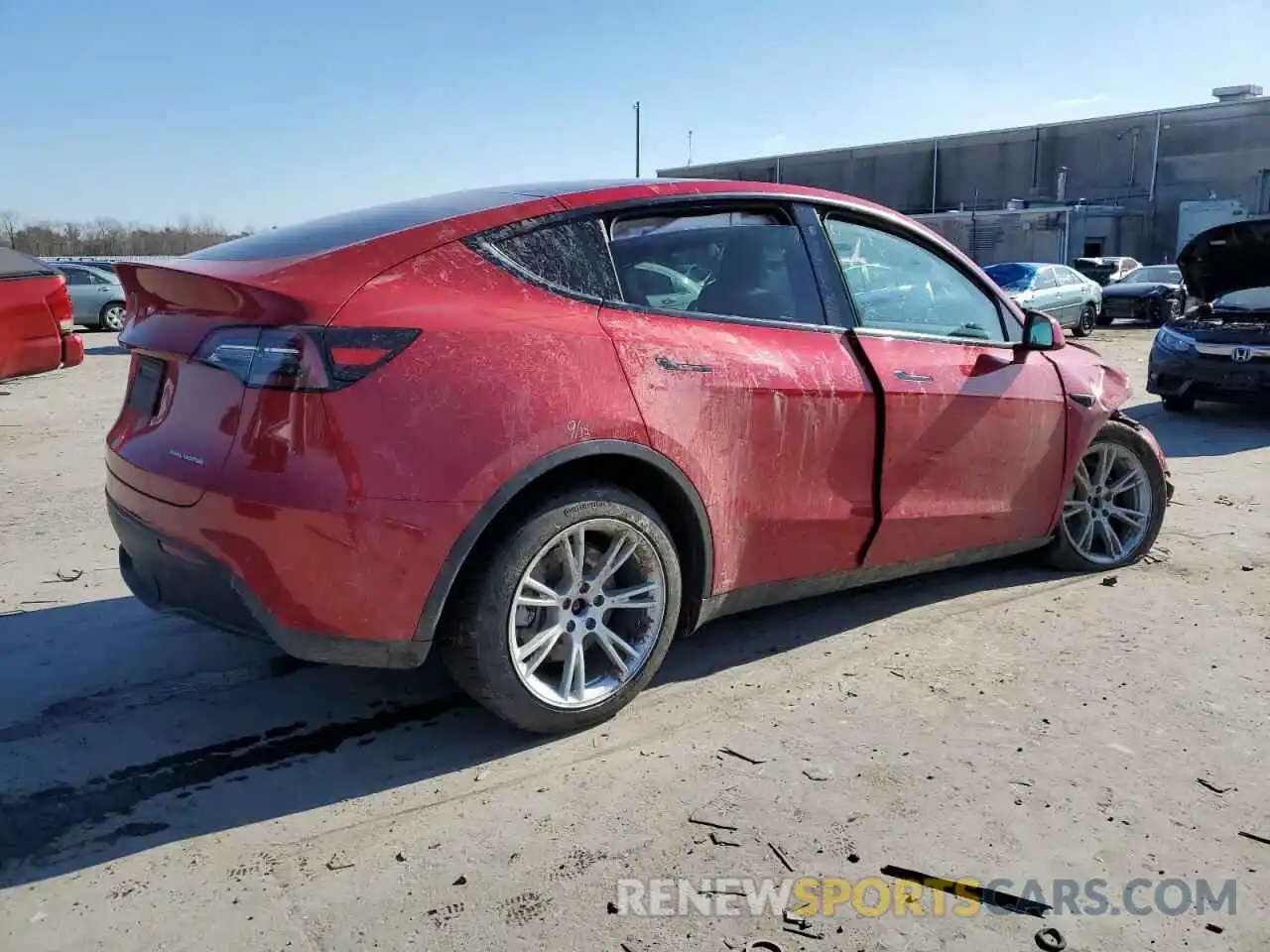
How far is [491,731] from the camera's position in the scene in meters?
3.26

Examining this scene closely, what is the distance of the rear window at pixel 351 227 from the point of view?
304 cm

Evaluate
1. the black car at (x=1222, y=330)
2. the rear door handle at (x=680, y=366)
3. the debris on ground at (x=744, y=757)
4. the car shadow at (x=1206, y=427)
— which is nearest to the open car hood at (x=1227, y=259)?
the black car at (x=1222, y=330)

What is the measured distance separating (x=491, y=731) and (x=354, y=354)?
1.30m

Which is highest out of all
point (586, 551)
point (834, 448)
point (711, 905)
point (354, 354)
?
point (354, 354)

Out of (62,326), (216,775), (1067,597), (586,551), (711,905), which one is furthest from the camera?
(62,326)

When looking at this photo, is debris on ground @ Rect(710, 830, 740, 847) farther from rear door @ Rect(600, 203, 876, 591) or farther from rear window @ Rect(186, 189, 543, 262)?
rear window @ Rect(186, 189, 543, 262)

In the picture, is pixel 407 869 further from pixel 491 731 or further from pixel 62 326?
pixel 62 326

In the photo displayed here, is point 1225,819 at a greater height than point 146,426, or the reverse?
point 146,426

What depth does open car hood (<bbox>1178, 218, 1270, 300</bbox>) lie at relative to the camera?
9438 mm

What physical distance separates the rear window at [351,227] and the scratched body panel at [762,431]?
2.03ft

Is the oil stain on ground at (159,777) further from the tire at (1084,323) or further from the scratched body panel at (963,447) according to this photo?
the tire at (1084,323)

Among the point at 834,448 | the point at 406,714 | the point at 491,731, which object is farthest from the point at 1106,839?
the point at 406,714

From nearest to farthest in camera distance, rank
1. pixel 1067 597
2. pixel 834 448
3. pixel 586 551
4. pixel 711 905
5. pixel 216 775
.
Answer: pixel 711 905, pixel 216 775, pixel 586 551, pixel 834 448, pixel 1067 597

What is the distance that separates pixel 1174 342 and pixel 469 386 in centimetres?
915
